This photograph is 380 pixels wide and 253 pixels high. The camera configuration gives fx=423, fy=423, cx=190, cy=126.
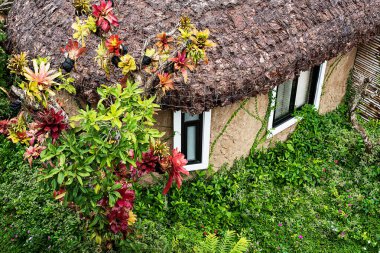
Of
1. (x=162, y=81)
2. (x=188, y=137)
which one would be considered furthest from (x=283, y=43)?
(x=162, y=81)

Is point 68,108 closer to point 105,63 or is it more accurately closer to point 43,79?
point 105,63

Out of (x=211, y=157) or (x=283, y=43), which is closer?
(x=283, y=43)

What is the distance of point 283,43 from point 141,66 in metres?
2.54

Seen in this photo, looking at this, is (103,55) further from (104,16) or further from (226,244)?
(226,244)

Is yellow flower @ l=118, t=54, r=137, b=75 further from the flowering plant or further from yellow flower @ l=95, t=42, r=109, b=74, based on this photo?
yellow flower @ l=95, t=42, r=109, b=74

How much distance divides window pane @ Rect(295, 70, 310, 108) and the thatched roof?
115cm

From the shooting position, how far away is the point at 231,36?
5.75 metres

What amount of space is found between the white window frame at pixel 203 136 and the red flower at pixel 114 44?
2.24 metres

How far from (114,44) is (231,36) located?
2.26 m

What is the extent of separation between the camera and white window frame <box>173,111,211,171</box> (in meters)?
6.24

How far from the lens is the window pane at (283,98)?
294 inches

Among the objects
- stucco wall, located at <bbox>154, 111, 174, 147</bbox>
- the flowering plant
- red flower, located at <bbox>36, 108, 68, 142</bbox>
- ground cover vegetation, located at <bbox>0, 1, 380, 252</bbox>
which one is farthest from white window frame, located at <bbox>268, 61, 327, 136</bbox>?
red flower, located at <bbox>36, 108, 68, 142</bbox>

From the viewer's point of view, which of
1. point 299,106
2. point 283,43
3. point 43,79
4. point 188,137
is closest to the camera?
point 43,79

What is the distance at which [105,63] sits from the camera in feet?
13.8
